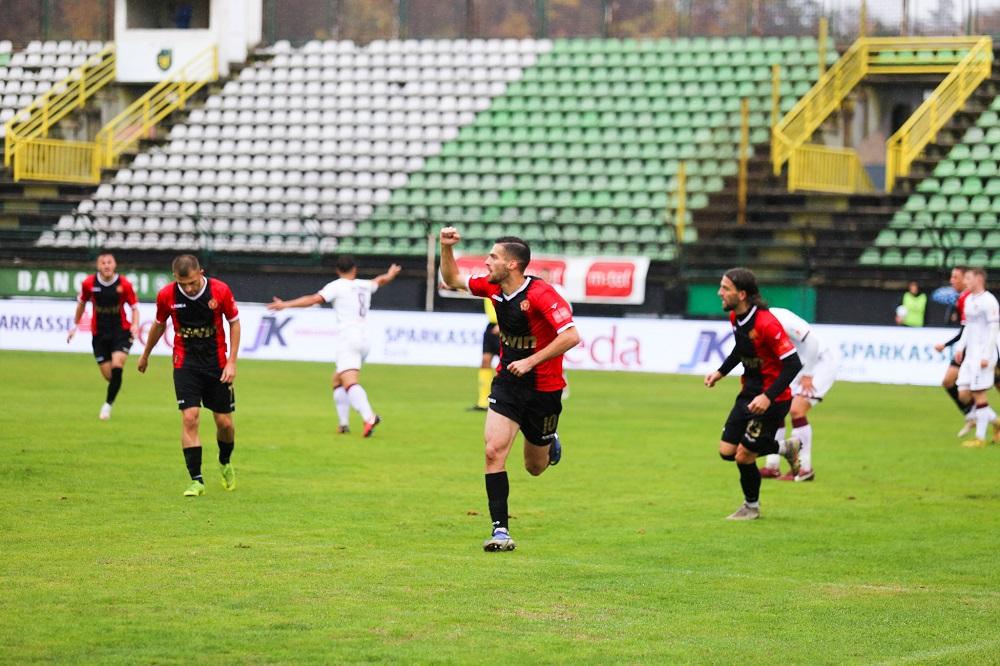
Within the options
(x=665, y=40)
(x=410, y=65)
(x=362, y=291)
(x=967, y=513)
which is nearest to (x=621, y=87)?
(x=665, y=40)

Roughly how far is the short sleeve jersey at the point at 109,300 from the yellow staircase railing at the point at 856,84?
19373 millimetres

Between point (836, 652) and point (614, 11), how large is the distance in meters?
34.8

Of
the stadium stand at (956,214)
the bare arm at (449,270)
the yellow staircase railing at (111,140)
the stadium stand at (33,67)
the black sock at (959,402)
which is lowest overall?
the black sock at (959,402)

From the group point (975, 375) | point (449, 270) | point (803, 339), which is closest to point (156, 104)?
point (975, 375)

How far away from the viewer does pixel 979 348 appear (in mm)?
19562

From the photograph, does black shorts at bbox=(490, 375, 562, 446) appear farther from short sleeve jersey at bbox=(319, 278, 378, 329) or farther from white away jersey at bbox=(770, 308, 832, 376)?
short sleeve jersey at bbox=(319, 278, 378, 329)

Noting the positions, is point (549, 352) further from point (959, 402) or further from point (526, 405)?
point (959, 402)

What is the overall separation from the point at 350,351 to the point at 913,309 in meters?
15.7

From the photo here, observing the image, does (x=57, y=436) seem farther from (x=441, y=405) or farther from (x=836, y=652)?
(x=836, y=652)

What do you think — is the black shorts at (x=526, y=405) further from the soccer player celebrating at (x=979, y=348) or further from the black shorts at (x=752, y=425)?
the soccer player celebrating at (x=979, y=348)

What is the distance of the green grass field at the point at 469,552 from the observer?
7.89 m

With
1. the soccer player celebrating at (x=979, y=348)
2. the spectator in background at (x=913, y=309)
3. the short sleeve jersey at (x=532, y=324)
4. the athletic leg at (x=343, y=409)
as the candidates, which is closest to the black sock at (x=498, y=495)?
the short sleeve jersey at (x=532, y=324)

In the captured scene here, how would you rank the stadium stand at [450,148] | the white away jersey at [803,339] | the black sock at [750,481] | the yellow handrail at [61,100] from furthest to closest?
the yellow handrail at [61,100] → the stadium stand at [450,148] → the white away jersey at [803,339] → the black sock at [750,481]

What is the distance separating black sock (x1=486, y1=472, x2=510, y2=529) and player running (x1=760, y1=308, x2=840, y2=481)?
202 inches
